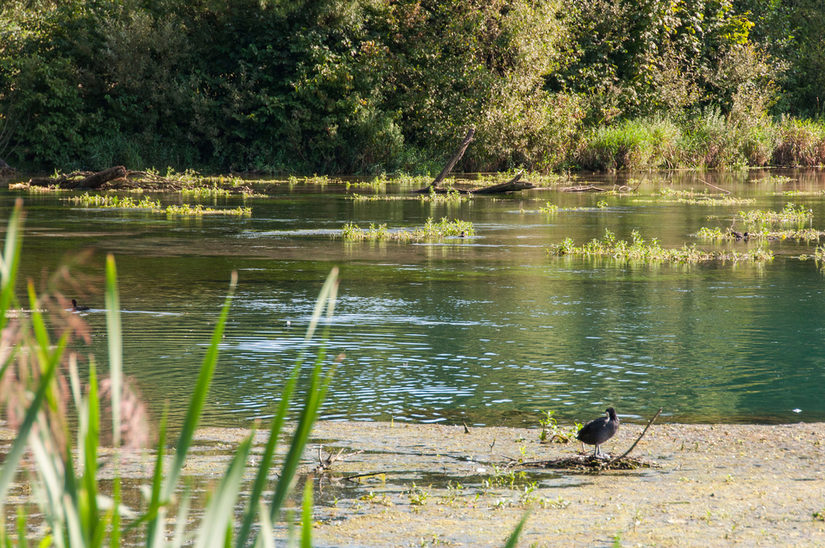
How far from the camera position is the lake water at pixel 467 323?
797 centimetres

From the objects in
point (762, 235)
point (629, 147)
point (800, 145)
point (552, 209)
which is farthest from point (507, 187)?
point (800, 145)

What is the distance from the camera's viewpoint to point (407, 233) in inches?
742

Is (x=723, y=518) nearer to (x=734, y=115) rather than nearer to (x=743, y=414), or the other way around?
(x=743, y=414)

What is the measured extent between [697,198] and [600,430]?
72.2 feet

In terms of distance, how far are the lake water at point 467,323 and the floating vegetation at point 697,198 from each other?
602 centimetres

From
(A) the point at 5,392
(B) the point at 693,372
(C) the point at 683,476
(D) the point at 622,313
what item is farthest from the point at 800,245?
(A) the point at 5,392

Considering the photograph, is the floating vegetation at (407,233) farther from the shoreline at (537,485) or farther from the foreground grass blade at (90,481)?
the foreground grass blade at (90,481)

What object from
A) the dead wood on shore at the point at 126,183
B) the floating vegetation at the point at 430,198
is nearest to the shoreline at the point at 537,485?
the floating vegetation at the point at 430,198

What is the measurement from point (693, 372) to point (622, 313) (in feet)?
8.55

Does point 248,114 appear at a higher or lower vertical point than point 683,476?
higher

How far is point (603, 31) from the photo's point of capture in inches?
1743

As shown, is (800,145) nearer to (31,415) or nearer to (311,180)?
(311,180)

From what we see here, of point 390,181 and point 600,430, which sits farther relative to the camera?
point 390,181

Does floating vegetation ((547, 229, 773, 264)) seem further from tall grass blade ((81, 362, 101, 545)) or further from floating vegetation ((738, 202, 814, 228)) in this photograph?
tall grass blade ((81, 362, 101, 545))
